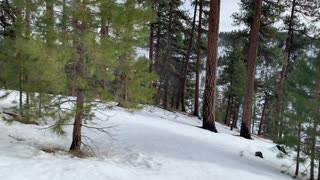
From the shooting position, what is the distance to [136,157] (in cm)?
762

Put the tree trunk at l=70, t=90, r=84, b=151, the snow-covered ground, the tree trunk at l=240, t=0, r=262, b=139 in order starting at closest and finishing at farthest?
the snow-covered ground, the tree trunk at l=70, t=90, r=84, b=151, the tree trunk at l=240, t=0, r=262, b=139

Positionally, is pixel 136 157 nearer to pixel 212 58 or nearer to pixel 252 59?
pixel 212 58

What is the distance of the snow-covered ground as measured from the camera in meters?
5.86

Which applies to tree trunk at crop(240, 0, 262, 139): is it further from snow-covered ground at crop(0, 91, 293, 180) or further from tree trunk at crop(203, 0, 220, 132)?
snow-covered ground at crop(0, 91, 293, 180)

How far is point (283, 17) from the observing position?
19.9 meters

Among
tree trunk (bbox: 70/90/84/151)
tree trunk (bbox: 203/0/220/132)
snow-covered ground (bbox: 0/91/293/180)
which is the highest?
tree trunk (bbox: 203/0/220/132)

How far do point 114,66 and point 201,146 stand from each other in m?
3.68

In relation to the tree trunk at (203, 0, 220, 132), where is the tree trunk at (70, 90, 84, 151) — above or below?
below

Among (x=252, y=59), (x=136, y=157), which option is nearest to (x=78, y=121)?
(x=136, y=157)

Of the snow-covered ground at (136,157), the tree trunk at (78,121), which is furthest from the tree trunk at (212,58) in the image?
the tree trunk at (78,121)

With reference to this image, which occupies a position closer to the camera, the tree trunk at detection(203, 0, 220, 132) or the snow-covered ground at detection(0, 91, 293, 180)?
the snow-covered ground at detection(0, 91, 293, 180)

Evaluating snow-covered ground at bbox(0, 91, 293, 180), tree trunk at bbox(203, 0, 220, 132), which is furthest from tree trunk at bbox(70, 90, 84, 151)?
tree trunk at bbox(203, 0, 220, 132)

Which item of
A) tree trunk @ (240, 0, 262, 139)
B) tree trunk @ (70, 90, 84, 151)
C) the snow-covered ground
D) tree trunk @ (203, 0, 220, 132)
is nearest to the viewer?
Answer: the snow-covered ground

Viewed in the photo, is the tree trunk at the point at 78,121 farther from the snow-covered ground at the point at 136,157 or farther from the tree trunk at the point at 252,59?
the tree trunk at the point at 252,59
